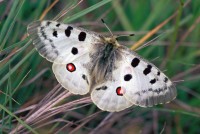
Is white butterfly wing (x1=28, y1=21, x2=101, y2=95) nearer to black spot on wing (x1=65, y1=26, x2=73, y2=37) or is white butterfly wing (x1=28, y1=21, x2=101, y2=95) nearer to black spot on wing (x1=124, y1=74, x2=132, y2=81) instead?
black spot on wing (x1=65, y1=26, x2=73, y2=37)

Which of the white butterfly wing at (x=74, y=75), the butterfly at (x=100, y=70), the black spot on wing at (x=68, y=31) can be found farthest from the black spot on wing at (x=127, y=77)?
the black spot on wing at (x=68, y=31)

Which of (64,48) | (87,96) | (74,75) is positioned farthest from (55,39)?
(87,96)

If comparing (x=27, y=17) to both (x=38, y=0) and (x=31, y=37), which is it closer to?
(x=38, y=0)

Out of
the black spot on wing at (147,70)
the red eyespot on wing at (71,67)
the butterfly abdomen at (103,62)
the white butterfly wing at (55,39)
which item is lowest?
the black spot on wing at (147,70)

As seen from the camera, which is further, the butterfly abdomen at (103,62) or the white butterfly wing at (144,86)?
the butterfly abdomen at (103,62)

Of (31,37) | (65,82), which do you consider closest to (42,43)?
(31,37)

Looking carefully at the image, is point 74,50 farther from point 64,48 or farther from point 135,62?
point 135,62

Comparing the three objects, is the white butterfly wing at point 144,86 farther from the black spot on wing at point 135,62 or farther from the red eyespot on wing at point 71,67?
the red eyespot on wing at point 71,67
